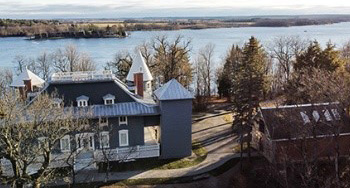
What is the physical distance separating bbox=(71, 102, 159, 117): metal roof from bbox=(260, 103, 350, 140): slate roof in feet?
27.0

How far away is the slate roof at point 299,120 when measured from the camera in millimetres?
27078

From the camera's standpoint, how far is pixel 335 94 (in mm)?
25453

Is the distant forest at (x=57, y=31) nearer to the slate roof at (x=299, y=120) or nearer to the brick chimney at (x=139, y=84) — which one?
the brick chimney at (x=139, y=84)

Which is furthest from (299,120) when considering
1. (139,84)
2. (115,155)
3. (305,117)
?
(115,155)

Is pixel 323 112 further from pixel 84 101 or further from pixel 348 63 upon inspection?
pixel 348 63

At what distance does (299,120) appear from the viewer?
27.4 meters

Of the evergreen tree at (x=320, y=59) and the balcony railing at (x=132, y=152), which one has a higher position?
the evergreen tree at (x=320, y=59)

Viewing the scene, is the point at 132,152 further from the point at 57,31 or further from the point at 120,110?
the point at 57,31

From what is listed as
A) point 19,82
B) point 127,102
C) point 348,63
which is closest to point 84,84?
point 127,102

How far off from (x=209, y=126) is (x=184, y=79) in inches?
506

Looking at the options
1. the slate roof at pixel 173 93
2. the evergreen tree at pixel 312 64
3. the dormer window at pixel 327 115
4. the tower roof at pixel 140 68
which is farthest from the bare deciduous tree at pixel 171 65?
the dormer window at pixel 327 115

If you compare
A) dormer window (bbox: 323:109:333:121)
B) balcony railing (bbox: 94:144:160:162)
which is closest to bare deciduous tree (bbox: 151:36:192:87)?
balcony railing (bbox: 94:144:160:162)

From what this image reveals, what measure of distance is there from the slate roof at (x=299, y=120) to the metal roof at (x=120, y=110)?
27.0 feet

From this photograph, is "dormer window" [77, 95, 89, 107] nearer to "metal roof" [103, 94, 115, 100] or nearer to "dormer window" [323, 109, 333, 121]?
"metal roof" [103, 94, 115, 100]
